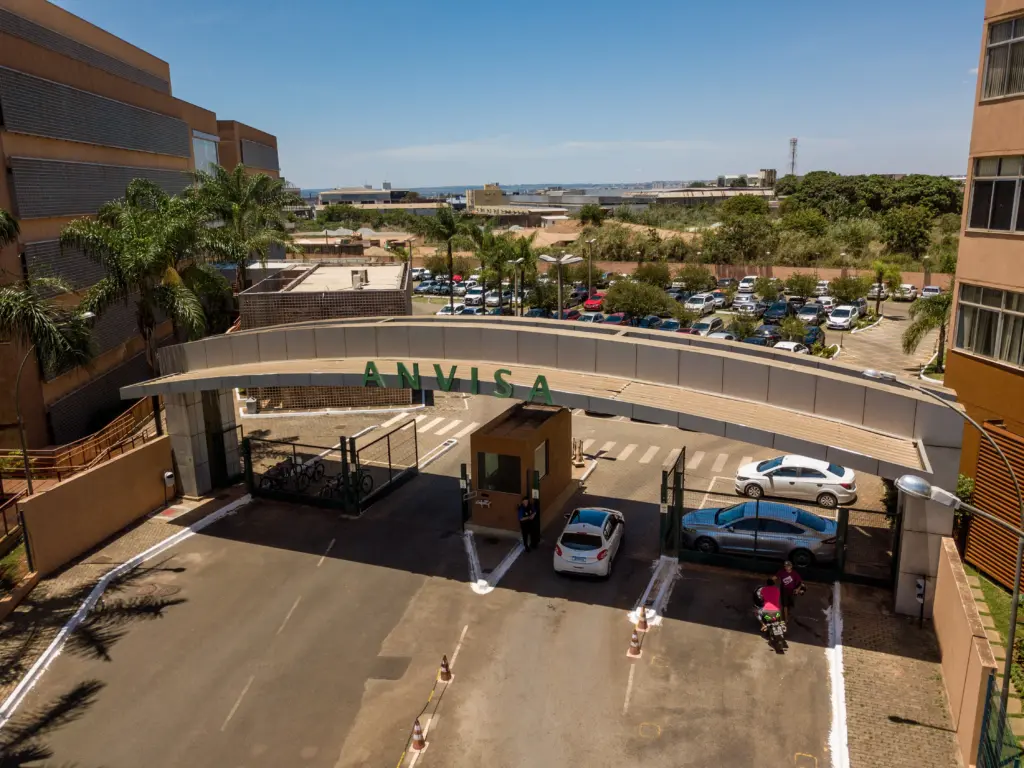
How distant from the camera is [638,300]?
54156 mm

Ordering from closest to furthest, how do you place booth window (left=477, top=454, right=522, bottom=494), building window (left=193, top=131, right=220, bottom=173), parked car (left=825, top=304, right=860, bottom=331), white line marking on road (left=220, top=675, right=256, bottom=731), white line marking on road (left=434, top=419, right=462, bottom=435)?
1. white line marking on road (left=220, top=675, right=256, bottom=731)
2. booth window (left=477, top=454, right=522, bottom=494)
3. white line marking on road (left=434, top=419, right=462, bottom=435)
4. building window (left=193, top=131, right=220, bottom=173)
5. parked car (left=825, top=304, right=860, bottom=331)

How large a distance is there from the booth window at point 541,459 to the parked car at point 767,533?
432 cm

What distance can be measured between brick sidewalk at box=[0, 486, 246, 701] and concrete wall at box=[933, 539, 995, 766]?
16.6 m

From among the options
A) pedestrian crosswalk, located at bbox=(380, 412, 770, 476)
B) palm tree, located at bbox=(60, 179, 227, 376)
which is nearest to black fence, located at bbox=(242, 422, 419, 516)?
pedestrian crosswalk, located at bbox=(380, 412, 770, 476)

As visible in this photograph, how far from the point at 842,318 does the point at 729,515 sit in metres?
43.6

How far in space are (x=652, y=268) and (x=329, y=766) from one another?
62.2 metres

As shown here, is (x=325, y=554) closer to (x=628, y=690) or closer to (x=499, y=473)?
(x=499, y=473)

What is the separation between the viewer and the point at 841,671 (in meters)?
14.9

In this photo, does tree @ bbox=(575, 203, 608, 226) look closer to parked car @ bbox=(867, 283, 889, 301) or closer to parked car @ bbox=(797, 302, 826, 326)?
parked car @ bbox=(867, 283, 889, 301)

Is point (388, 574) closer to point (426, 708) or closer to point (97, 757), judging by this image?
point (426, 708)

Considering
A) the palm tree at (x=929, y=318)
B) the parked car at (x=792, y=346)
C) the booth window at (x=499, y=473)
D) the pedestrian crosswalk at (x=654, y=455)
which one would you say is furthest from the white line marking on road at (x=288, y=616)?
the palm tree at (x=929, y=318)

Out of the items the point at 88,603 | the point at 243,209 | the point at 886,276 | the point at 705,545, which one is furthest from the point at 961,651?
the point at 886,276

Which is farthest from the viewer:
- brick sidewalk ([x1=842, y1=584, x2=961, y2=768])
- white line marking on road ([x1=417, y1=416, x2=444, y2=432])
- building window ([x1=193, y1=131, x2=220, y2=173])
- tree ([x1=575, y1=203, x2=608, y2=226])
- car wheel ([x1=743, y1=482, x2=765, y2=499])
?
tree ([x1=575, y1=203, x2=608, y2=226])

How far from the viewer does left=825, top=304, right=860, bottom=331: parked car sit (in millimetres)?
57594
